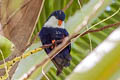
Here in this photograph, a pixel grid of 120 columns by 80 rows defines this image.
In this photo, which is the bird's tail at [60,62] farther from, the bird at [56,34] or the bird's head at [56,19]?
the bird's head at [56,19]

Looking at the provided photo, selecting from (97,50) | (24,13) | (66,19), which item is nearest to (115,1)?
(66,19)

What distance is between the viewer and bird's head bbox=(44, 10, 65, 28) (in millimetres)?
655

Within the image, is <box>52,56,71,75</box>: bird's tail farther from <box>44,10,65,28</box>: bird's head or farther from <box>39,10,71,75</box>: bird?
<box>44,10,65,28</box>: bird's head

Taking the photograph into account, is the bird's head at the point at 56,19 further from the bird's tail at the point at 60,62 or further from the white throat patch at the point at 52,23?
the bird's tail at the point at 60,62

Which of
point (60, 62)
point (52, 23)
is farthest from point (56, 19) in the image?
point (60, 62)

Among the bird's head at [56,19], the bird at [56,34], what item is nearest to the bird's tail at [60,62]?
the bird at [56,34]

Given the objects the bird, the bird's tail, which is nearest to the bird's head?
the bird

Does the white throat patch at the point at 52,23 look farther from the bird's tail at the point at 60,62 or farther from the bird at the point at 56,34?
the bird's tail at the point at 60,62

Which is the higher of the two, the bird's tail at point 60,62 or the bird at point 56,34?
the bird at point 56,34

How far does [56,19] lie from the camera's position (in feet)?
2.29

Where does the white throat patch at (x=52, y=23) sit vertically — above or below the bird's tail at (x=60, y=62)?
above

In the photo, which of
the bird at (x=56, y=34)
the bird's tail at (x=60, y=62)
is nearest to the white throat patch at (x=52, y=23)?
the bird at (x=56, y=34)

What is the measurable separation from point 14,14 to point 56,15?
0.48 ft

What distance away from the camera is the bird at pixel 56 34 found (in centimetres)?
60
